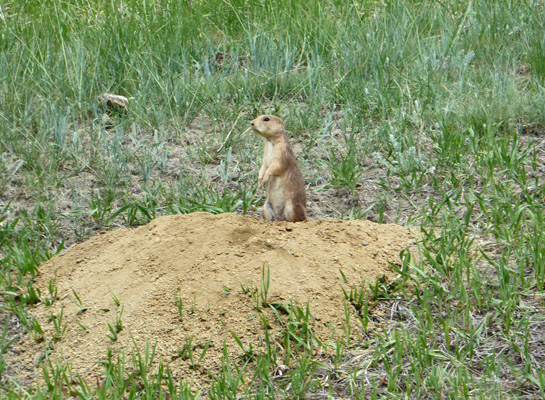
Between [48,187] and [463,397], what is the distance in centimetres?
331

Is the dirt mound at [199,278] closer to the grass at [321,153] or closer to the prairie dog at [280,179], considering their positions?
the grass at [321,153]

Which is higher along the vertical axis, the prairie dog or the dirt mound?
the prairie dog

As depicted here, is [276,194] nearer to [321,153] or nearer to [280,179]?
[280,179]

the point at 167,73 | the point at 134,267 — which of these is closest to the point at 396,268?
the point at 134,267

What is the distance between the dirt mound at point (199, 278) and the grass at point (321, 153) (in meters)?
0.11

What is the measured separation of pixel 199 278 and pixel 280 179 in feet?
3.22

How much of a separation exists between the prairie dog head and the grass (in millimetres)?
513

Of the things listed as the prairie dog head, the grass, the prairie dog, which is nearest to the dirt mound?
the grass

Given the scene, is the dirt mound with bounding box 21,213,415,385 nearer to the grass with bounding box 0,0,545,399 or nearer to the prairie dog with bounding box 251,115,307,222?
the grass with bounding box 0,0,545,399

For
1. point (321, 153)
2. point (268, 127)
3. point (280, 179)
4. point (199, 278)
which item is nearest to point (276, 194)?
point (280, 179)

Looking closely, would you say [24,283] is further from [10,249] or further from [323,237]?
[323,237]

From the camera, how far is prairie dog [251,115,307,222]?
14.8ft

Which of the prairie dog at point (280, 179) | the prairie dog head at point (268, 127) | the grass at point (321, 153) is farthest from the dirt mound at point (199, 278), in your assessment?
the prairie dog head at point (268, 127)

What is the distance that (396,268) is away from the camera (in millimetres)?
3916
